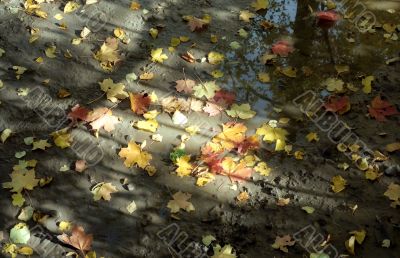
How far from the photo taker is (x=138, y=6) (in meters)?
5.54

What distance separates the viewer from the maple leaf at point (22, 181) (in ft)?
12.5

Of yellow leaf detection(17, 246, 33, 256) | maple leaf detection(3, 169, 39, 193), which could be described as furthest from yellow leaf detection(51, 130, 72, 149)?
yellow leaf detection(17, 246, 33, 256)

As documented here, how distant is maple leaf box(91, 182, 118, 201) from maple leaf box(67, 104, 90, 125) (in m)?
0.82

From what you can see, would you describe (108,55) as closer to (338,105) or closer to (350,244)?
(338,105)

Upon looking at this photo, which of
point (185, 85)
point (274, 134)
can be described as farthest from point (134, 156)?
point (274, 134)

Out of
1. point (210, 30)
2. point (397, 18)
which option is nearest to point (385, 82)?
point (397, 18)

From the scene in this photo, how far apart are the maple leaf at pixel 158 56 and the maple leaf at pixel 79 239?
2.15 meters

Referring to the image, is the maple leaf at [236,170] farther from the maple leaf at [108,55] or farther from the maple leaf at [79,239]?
the maple leaf at [108,55]

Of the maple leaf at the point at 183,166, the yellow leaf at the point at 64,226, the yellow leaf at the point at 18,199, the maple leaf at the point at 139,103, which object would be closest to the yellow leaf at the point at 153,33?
the maple leaf at the point at 139,103

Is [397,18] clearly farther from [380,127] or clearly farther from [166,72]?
[166,72]

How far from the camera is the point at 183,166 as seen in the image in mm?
3949

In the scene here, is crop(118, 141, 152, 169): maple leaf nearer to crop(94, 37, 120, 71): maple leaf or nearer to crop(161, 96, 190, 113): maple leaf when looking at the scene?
crop(161, 96, 190, 113): maple leaf

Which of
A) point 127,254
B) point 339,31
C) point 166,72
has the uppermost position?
point 339,31

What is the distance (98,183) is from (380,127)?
2.73 metres
